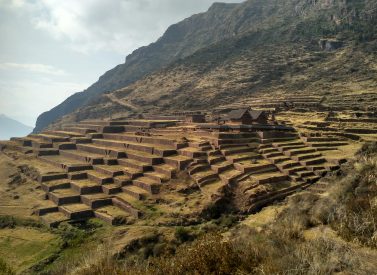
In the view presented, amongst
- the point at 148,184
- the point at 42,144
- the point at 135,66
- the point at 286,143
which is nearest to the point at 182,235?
the point at 148,184

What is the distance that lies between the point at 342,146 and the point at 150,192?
64.7 feet

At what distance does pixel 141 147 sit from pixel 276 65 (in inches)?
2269

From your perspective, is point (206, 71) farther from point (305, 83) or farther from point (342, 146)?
point (342, 146)

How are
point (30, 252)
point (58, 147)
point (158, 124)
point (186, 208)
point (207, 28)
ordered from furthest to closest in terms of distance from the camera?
point (207, 28) → point (158, 124) → point (58, 147) → point (186, 208) → point (30, 252)

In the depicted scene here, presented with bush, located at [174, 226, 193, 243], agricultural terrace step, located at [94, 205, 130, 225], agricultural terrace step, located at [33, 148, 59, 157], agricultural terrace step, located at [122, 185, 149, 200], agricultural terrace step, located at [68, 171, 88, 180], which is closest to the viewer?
bush, located at [174, 226, 193, 243]

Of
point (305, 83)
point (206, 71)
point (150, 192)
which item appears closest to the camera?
point (150, 192)

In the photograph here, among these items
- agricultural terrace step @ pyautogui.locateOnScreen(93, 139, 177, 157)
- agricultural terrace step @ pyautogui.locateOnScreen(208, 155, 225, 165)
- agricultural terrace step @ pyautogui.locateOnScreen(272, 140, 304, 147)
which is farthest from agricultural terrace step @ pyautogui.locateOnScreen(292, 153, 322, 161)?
agricultural terrace step @ pyautogui.locateOnScreen(93, 139, 177, 157)

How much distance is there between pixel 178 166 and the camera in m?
32.6

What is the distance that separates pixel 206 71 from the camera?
9850cm

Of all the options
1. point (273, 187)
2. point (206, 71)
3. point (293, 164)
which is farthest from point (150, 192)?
point (206, 71)

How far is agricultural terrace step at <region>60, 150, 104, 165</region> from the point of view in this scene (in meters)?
39.1

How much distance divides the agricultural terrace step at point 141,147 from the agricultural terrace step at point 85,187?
6.39 metres

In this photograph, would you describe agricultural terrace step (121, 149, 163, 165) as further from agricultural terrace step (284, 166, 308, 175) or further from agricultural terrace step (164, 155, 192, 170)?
agricultural terrace step (284, 166, 308, 175)

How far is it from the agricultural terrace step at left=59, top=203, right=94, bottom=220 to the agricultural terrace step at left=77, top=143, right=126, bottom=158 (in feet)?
30.6
